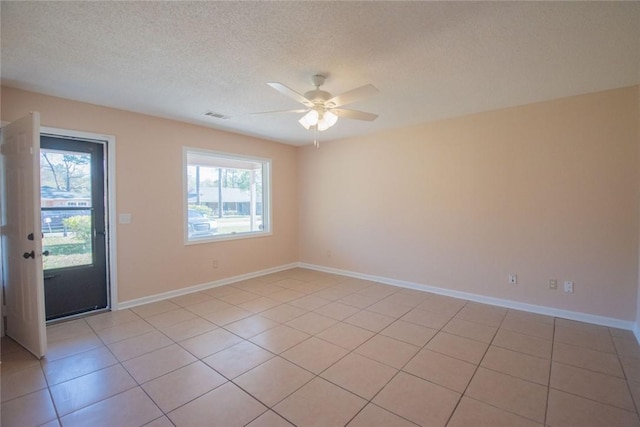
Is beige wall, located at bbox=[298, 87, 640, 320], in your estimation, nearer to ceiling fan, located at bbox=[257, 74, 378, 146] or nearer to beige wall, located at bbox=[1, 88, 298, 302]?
ceiling fan, located at bbox=[257, 74, 378, 146]

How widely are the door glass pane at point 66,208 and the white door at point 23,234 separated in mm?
384

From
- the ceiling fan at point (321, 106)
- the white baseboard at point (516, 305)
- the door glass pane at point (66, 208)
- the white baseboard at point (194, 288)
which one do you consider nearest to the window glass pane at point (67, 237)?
the door glass pane at point (66, 208)

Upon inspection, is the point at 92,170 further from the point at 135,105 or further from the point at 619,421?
the point at 619,421

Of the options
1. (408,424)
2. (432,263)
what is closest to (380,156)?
(432,263)

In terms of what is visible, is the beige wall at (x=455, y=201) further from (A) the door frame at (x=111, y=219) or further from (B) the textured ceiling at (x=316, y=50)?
(B) the textured ceiling at (x=316, y=50)

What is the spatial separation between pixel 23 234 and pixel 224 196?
107 inches

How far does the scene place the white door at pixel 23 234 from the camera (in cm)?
248

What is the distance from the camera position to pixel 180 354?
2602 millimetres

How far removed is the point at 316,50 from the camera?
224 cm

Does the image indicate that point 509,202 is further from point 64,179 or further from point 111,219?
point 64,179

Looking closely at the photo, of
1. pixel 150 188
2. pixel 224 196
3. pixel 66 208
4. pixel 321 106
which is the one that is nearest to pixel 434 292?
pixel 321 106

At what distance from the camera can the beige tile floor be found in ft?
6.13

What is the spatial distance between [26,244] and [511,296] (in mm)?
5159

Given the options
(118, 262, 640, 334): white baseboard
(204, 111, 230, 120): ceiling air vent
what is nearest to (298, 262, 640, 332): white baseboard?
(118, 262, 640, 334): white baseboard
